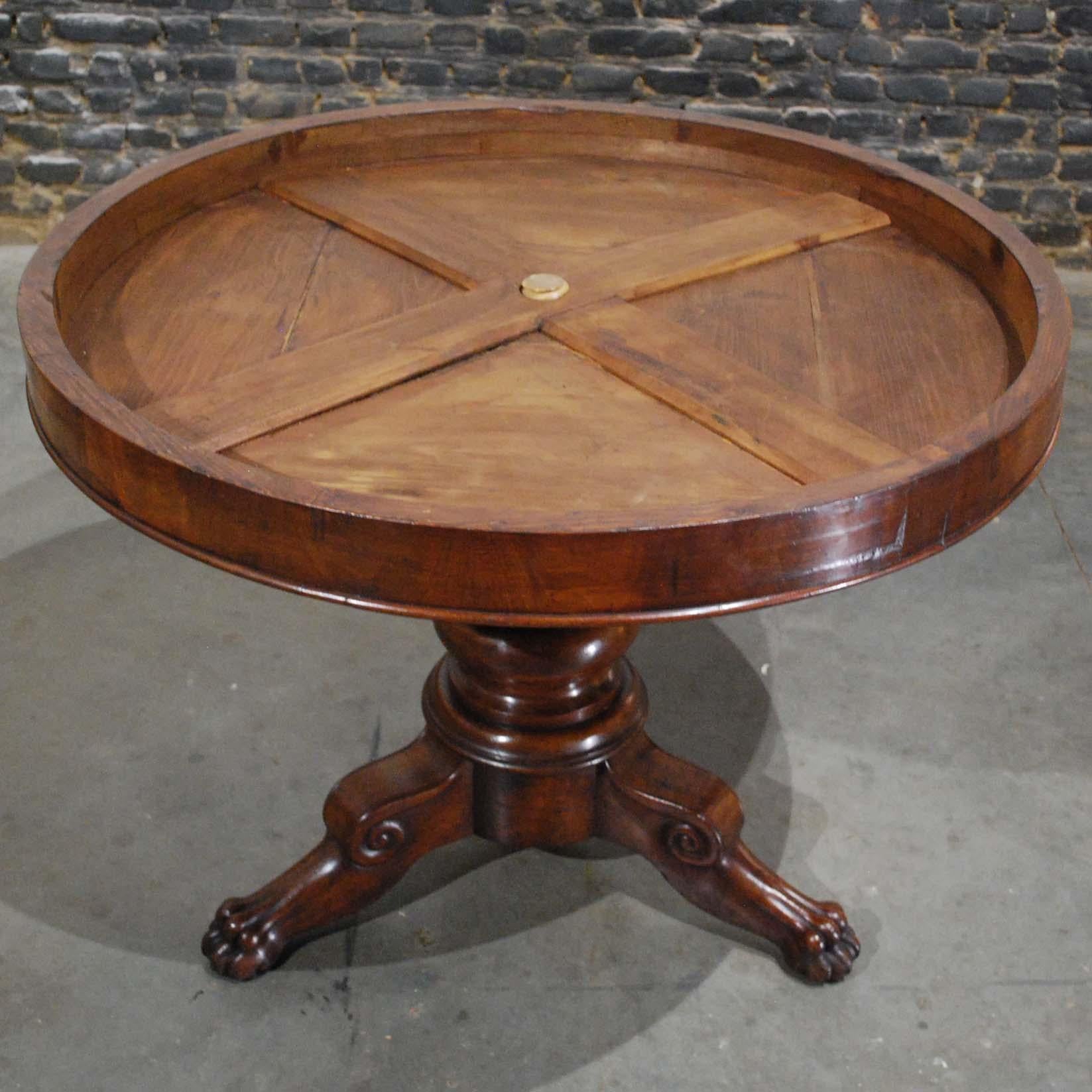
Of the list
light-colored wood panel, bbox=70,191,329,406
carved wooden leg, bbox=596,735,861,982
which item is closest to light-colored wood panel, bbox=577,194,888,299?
light-colored wood panel, bbox=70,191,329,406

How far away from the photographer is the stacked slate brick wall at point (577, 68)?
3.90 meters

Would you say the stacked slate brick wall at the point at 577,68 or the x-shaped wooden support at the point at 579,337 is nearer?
the x-shaped wooden support at the point at 579,337

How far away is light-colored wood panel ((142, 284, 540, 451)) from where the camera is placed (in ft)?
4.92

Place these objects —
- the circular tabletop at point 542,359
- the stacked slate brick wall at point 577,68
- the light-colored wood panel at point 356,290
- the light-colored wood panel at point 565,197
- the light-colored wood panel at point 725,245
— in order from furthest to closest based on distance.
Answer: the stacked slate brick wall at point 577,68, the light-colored wood panel at point 565,197, the light-colored wood panel at point 725,245, the light-colored wood panel at point 356,290, the circular tabletop at point 542,359

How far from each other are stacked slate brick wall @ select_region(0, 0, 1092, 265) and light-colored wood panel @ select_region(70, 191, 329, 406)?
2.06 metres

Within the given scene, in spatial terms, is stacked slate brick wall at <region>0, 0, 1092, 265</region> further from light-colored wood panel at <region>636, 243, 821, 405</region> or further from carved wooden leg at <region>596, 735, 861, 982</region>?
carved wooden leg at <region>596, 735, 861, 982</region>

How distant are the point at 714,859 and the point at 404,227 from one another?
0.96 meters

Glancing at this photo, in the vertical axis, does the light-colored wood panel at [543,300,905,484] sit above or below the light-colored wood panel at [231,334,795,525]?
above

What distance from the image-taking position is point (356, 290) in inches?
72.6

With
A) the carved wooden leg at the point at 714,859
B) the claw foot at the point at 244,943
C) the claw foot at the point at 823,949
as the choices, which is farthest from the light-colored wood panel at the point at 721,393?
the claw foot at the point at 244,943

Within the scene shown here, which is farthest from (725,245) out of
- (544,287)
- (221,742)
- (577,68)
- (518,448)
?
(577,68)

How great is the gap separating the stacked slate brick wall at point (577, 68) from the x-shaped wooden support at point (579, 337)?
1996 millimetres

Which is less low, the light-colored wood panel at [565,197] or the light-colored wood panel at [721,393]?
the light-colored wood panel at [565,197]

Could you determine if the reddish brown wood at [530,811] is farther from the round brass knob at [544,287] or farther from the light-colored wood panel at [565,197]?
the light-colored wood panel at [565,197]
